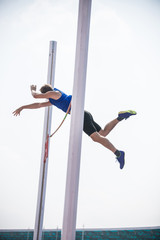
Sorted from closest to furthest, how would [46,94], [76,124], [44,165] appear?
[76,124] → [46,94] → [44,165]

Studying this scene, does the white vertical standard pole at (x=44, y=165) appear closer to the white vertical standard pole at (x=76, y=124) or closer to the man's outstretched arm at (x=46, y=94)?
the man's outstretched arm at (x=46, y=94)

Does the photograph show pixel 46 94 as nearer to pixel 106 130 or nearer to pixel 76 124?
pixel 106 130

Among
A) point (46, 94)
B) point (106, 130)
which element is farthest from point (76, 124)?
point (106, 130)

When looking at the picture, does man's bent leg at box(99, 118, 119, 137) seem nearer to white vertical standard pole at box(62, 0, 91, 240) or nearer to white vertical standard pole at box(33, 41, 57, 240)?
white vertical standard pole at box(33, 41, 57, 240)

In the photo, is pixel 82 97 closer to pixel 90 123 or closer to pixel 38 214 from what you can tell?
pixel 90 123

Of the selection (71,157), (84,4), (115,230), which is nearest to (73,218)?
(71,157)

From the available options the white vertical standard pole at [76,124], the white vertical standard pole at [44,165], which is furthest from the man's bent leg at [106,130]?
the white vertical standard pole at [76,124]

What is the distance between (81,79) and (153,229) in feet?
14.2

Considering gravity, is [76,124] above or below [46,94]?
below

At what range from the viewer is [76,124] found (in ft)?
2.53

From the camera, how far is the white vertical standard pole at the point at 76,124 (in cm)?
72

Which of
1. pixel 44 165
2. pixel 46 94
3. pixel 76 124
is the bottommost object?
pixel 44 165

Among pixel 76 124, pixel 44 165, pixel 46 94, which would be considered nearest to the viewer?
pixel 76 124

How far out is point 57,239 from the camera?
3.68m
